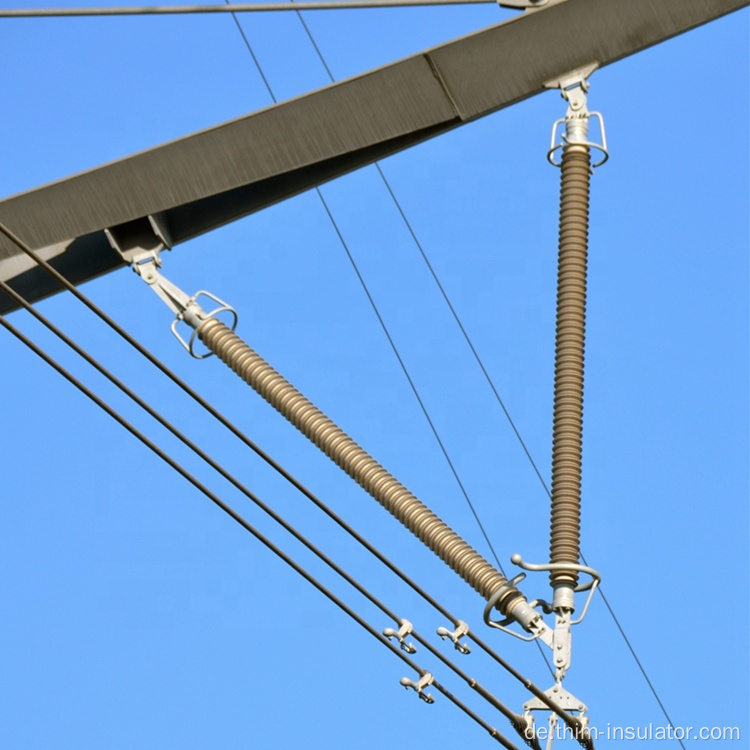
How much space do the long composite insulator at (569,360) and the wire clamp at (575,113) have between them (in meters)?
0.10

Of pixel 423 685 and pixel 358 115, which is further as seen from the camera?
pixel 358 115

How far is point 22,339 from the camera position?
666 inches

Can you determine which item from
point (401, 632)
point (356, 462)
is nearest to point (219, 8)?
point (356, 462)

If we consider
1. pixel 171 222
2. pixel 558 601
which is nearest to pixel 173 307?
pixel 171 222

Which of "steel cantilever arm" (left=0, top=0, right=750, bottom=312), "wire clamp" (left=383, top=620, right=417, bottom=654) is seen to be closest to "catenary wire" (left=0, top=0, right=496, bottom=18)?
"steel cantilever arm" (left=0, top=0, right=750, bottom=312)

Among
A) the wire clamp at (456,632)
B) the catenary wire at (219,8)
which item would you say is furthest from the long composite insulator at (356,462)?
the catenary wire at (219,8)

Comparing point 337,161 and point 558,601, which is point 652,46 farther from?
point 558,601

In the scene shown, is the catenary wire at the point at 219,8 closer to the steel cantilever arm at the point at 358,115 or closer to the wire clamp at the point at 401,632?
the steel cantilever arm at the point at 358,115

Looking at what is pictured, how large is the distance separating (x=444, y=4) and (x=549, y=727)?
667 cm

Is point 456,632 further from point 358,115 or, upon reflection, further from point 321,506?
point 358,115

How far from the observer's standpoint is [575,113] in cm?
1817

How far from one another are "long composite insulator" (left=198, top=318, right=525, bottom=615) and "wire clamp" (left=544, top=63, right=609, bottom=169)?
330 centimetres

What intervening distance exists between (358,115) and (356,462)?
3398 millimetres

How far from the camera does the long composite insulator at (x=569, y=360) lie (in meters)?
16.7
